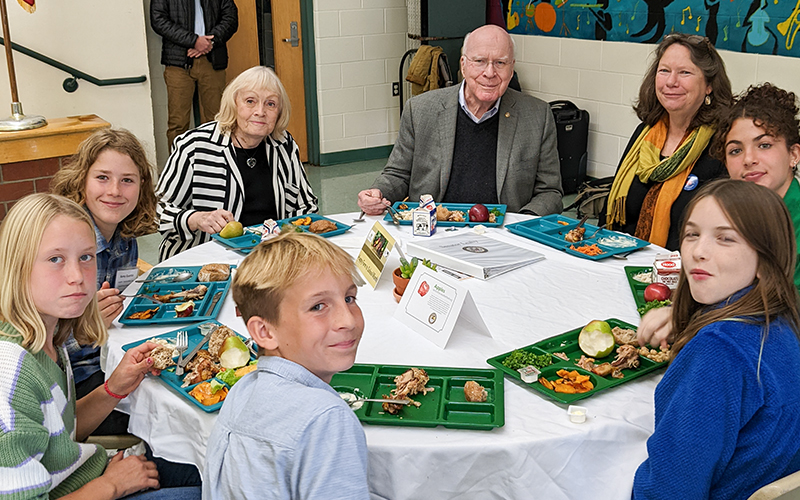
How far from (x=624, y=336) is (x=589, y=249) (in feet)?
2.46

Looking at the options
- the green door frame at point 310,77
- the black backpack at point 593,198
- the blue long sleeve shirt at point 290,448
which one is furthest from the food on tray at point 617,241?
the green door frame at point 310,77

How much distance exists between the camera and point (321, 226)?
9.75ft

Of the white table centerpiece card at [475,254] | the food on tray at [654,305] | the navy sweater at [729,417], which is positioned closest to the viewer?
the navy sweater at [729,417]

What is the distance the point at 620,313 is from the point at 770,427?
771mm

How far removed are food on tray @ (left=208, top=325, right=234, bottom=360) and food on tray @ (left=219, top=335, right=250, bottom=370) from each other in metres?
0.01

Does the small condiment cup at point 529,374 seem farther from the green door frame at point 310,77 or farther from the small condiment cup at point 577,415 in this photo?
the green door frame at point 310,77

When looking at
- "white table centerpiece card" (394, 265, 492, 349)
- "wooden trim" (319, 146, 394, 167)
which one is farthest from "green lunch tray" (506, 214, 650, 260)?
"wooden trim" (319, 146, 394, 167)

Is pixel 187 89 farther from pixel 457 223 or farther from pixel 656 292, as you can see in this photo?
pixel 656 292

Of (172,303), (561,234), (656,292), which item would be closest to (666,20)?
(561,234)

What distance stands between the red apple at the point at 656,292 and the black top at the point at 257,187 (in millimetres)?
1808

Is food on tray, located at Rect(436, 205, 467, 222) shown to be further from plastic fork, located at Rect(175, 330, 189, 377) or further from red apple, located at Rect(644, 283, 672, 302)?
plastic fork, located at Rect(175, 330, 189, 377)

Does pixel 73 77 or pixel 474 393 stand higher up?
pixel 73 77

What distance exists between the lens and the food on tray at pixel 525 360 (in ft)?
6.21

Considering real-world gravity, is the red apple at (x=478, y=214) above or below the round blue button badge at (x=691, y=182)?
below
